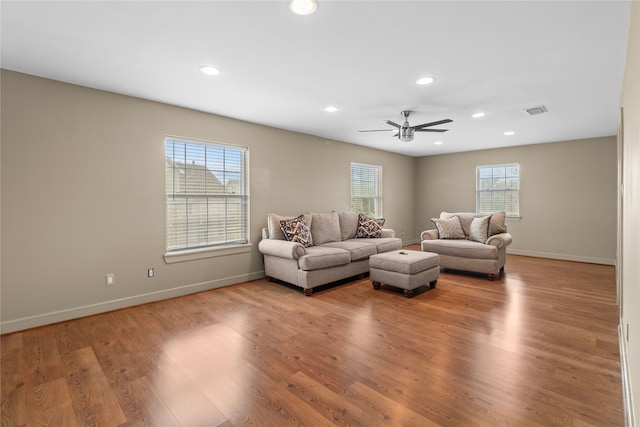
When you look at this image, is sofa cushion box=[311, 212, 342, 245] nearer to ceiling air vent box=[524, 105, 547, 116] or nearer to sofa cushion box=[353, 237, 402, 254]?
sofa cushion box=[353, 237, 402, 254]

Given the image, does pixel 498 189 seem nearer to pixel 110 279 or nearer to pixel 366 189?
pixel 366 189

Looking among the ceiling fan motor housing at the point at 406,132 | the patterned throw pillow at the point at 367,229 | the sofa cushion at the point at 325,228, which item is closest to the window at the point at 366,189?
the patterned throw pillow at the point at 367,229

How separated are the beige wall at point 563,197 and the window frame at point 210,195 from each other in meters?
5.64

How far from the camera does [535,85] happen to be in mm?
3326

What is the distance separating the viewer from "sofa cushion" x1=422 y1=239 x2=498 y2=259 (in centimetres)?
477

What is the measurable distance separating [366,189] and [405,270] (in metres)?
3.48

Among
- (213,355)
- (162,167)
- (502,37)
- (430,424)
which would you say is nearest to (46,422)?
(213,355)

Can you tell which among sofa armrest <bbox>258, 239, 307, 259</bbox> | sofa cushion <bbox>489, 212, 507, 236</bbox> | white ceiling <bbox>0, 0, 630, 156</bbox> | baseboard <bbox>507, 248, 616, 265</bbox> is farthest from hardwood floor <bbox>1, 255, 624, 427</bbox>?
baseboard <bbox>507, 248, 616, 265</bbox>

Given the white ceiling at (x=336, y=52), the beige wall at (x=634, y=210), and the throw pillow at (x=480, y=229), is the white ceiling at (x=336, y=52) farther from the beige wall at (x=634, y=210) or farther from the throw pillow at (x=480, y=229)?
the throw pillow at (x=480, y=229)

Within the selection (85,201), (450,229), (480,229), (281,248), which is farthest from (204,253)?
(480,229)

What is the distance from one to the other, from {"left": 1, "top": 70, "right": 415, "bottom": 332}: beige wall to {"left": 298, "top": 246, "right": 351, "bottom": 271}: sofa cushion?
117 cm

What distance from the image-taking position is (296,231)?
4609 mm

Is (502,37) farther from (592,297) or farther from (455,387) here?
(592,297)

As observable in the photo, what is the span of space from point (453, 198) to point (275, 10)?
6937 mm
